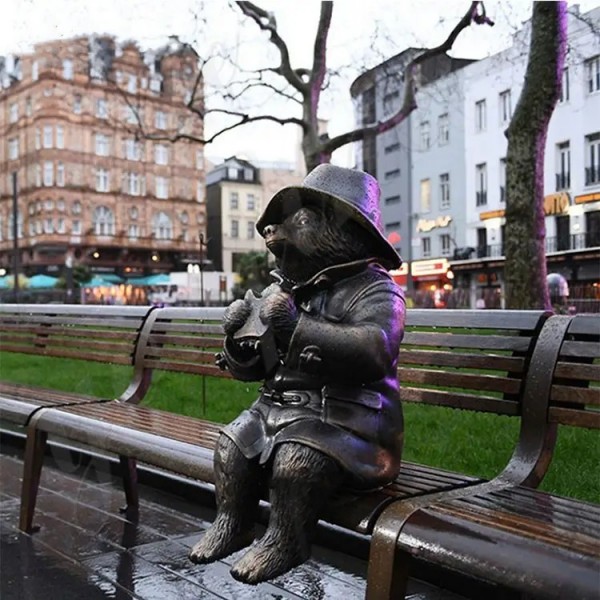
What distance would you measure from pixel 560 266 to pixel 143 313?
10.8 feet

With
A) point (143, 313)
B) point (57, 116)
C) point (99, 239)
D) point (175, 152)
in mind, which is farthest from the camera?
point (175, 152)

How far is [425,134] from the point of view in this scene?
700cm

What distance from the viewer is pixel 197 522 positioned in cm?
325

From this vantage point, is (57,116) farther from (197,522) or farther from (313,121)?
(197,522)

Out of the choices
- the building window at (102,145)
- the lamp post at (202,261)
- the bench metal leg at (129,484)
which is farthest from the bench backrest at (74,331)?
the building window at (102,145)

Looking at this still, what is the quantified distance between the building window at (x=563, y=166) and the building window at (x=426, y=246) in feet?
4.03

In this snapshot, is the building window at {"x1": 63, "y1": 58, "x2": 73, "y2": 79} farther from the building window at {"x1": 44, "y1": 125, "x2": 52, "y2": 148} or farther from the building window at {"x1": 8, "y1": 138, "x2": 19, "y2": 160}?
the building window at {"x1": 8, "y1": 138, "x2": 19, "y2": 160}

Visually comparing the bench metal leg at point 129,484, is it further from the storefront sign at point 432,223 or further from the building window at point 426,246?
the building window at point 426,246

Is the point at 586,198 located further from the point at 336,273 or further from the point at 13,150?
the point at 13,150

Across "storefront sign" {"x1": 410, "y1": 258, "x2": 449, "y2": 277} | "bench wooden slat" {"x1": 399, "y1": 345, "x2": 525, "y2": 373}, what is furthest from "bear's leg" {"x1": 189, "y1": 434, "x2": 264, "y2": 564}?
"storefront sign" {"x1": 410, "y1": 258, "x2": 449, "y2": 277}

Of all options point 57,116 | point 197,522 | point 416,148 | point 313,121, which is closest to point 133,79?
point 57,116

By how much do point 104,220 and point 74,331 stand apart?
407cm

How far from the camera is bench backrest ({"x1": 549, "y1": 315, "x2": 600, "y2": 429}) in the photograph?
1974mm

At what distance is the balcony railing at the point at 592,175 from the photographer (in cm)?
371
